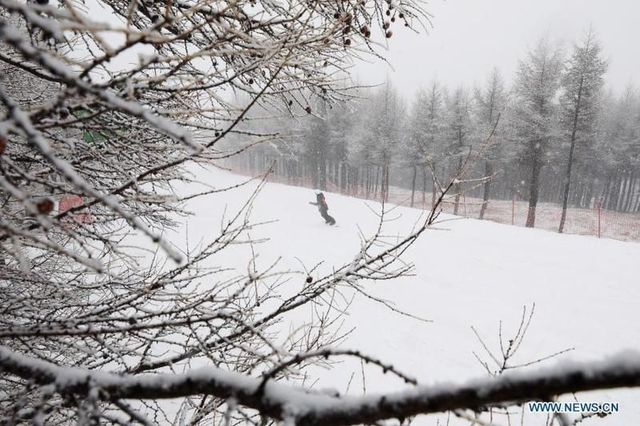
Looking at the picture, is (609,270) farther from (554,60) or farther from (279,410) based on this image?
(554,60)

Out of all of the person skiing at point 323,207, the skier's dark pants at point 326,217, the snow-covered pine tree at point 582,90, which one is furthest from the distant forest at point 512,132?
the skier's dark pants at point 326,217

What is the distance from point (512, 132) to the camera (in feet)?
86.4

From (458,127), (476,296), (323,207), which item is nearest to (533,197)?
(458,127)

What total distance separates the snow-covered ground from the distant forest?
2.76 metres

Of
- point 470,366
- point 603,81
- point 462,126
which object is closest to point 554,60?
point 603,81

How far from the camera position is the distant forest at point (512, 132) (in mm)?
24547

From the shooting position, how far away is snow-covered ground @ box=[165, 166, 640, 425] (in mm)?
6426

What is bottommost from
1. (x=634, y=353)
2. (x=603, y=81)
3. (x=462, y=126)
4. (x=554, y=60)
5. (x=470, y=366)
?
(x=470, y=366)

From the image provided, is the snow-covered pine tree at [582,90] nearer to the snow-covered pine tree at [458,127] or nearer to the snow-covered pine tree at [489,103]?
the snow-covered pine tree at [489,103]

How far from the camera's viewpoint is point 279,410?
75 centimetres

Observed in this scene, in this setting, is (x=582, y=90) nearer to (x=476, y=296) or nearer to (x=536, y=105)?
(x=536, y=105)

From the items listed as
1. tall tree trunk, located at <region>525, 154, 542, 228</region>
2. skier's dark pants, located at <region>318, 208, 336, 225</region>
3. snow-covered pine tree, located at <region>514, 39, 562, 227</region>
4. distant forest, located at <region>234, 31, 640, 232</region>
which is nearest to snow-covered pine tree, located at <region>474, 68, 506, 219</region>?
distant forest, located at <region>234, 31, 640, 232</region>

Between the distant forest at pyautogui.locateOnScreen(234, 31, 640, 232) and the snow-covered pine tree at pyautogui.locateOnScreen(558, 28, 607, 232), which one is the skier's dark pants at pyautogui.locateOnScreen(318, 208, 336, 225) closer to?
the distant forest at pyautogui.locateOnScreen(234, 31, 640, 232)

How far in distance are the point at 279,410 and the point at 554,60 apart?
3087 cm
